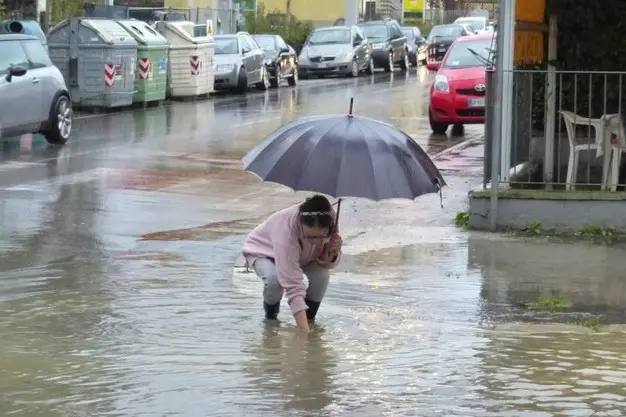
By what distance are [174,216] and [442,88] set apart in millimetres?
9479

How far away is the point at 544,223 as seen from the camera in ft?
35.9

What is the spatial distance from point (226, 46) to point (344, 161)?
25981 millimetres

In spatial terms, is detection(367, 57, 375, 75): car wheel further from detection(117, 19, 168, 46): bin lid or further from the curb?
the curb

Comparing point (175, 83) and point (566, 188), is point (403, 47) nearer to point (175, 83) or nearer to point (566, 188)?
point (175, 83)

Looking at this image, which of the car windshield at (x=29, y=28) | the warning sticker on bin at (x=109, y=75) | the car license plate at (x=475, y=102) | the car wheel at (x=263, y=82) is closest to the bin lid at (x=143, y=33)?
the warning sticker on bin at (x=109, y=75)

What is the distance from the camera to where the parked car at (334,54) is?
39656 mm

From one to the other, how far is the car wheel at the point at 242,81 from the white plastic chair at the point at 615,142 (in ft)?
68.3

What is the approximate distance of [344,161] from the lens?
6953 mm

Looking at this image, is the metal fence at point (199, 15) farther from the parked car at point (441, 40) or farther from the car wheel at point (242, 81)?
the parked car at point (441, 40)

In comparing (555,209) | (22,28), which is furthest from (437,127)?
(555,209)

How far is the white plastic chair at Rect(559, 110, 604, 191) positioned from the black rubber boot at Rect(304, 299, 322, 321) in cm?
421

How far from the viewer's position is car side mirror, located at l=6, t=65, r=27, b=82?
17.2 meters

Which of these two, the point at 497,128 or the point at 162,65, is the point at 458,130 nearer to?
the point at 162,65

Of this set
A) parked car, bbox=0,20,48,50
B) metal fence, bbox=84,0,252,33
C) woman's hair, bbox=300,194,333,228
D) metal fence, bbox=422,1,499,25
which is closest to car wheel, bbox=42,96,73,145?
parked car, bbox=0,20,48,50
